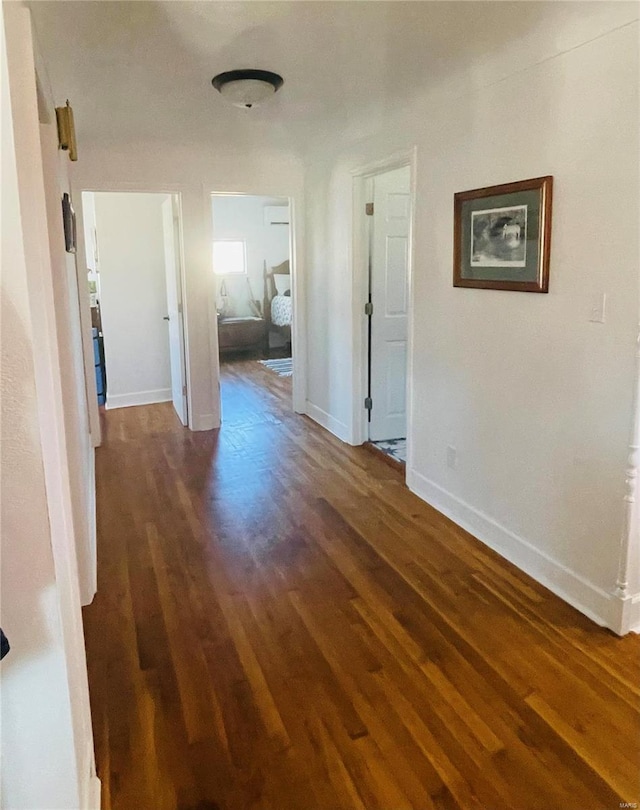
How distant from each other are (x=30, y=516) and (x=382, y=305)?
3531 millimetres

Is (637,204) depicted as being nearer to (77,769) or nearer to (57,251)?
(57,251)

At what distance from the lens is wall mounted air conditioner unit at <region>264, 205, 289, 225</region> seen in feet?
31.2

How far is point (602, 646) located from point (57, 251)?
102 inches

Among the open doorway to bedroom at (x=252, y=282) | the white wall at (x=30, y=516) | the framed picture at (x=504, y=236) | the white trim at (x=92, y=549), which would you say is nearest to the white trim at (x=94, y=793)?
the white wall at (x=30, y=516)

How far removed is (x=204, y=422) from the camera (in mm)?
5203

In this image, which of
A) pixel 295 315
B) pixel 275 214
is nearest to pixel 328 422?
pixel 295 315

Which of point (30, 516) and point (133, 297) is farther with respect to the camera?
point (133, 297)

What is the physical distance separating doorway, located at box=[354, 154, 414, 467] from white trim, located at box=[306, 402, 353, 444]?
5.7 inches

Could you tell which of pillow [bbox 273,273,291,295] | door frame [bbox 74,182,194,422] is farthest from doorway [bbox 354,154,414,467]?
pillow [bbox 273,273,291,295]

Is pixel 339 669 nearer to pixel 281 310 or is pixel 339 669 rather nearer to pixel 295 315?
pixel 295 315

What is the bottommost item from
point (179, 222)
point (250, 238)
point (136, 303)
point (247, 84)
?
point (136, 303)

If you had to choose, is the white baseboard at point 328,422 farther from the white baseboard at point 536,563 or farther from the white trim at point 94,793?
the white trim at point 94,793

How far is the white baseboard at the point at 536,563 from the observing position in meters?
2.38

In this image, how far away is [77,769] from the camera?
4.51 feet
